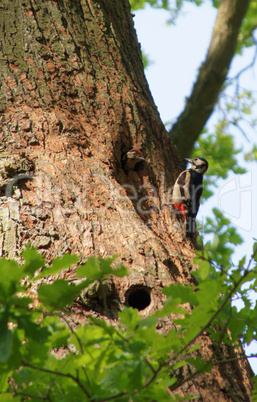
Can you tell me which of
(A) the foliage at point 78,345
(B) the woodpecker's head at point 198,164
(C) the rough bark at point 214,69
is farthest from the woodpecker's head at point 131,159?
(B) the woodpecker's head at point 198,164

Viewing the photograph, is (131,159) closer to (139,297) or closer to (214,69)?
(139,297)

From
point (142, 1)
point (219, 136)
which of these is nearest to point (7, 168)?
point (219, 136)

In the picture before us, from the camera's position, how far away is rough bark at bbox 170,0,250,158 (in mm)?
5707

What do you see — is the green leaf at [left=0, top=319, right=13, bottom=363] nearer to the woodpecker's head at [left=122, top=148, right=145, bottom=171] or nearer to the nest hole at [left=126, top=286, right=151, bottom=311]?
the nest hole at [left=126, top=286, right=151, bottom=311]

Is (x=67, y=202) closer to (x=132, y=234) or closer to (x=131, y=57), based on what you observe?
(x=132, y=234)

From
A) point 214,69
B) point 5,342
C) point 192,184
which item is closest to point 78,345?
point 5,342

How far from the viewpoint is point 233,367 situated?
259 centimetres

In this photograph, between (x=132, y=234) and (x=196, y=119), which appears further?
(x=196, y=119)

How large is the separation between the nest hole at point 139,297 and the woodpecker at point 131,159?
1161 millimetres

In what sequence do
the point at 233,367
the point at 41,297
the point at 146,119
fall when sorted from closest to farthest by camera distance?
1. the point at 41,297
2. the point at 233,367
3. the point at 146,119

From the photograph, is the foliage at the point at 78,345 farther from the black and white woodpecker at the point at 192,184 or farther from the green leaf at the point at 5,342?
A: the black and white woodpecker at the point at 192,184

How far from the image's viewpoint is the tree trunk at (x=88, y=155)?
2.71 meters

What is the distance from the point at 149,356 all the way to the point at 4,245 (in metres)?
1.29

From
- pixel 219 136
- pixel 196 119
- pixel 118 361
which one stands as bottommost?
pixel 118 361
